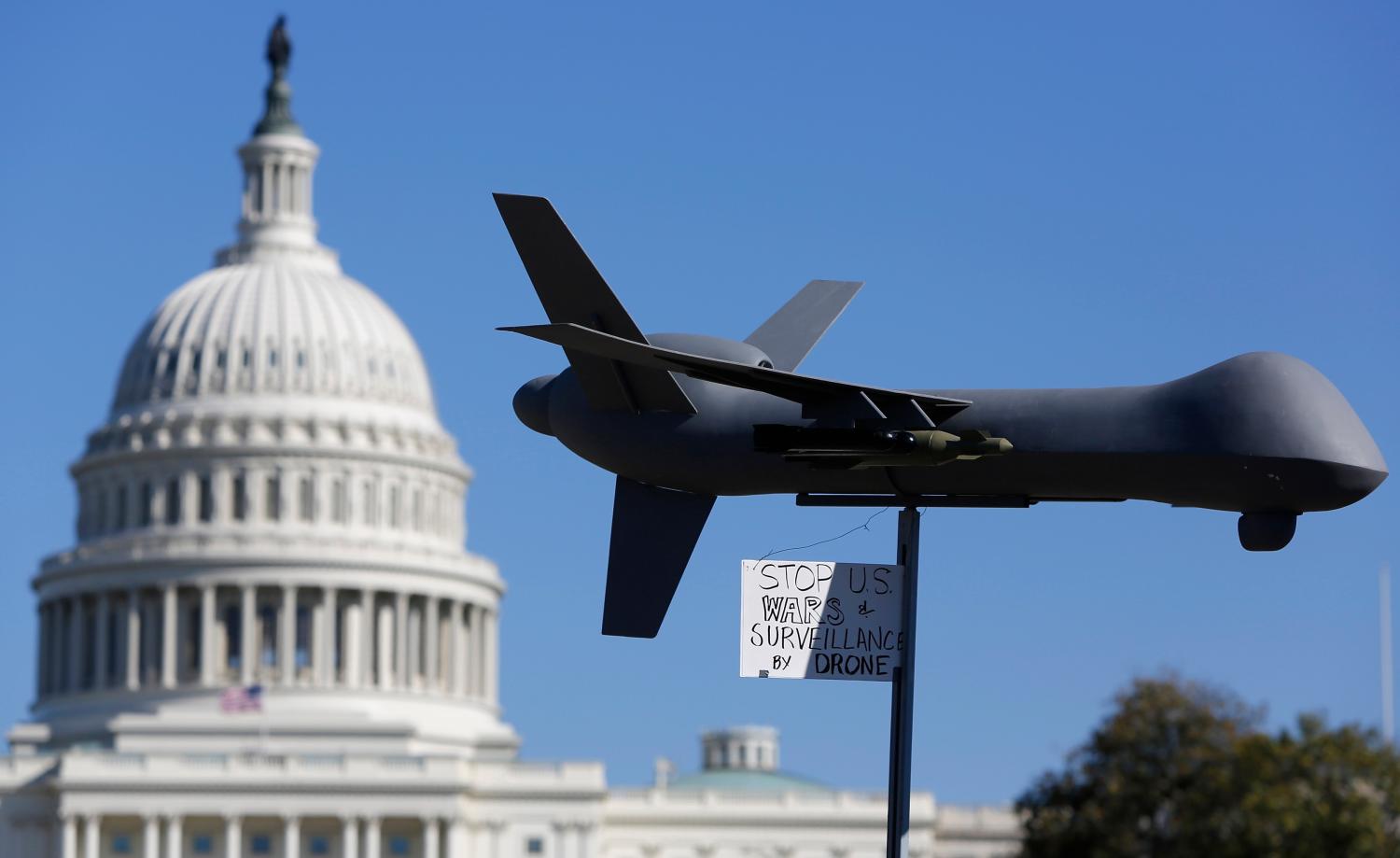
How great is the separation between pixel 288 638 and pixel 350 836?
19235 millimetres

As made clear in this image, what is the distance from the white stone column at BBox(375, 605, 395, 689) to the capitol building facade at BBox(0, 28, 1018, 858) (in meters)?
0.21

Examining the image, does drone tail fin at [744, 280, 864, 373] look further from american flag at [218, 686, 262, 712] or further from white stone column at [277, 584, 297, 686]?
white stone column at [277, 584, 297, 686]

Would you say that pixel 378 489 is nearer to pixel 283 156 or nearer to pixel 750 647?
pixel 283 156

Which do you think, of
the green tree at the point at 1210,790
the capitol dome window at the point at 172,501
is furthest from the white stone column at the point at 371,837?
the green tree at the point at 1210,790

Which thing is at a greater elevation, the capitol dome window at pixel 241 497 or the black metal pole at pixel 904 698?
the capitol dome window at pixel 241 497

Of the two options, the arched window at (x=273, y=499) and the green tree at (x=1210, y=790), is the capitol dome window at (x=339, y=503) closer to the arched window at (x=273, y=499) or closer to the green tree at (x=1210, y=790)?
the arched window at (x=273, y=499)

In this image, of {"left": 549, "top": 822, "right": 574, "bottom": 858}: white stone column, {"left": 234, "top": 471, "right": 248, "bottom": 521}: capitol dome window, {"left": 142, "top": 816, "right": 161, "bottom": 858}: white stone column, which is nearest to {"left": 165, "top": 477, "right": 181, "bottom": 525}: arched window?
{"left": 234, "top": 471, "right": 248, "bottom": 521}: capitol dome window

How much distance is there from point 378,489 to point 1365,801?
96530 millimetres

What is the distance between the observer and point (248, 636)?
178 metres

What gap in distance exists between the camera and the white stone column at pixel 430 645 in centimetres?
18262

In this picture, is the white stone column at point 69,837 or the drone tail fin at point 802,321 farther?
the white stone column at point 69,837

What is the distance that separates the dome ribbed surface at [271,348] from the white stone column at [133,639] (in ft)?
41.7

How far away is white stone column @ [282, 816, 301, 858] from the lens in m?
161

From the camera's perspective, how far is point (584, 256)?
16156 mm
